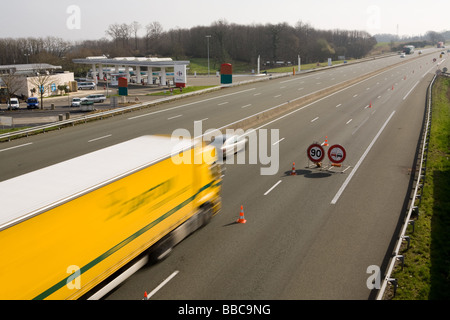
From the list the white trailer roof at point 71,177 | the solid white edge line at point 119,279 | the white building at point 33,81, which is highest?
the white building at point 33,81

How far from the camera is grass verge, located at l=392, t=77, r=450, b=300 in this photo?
451 inches

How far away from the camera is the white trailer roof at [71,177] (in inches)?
327

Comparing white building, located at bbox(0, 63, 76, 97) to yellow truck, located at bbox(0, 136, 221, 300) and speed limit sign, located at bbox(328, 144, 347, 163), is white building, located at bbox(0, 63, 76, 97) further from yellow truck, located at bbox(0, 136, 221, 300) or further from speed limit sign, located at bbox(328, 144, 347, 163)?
yellow truck, located at bbox(0, 136, 221, 300)

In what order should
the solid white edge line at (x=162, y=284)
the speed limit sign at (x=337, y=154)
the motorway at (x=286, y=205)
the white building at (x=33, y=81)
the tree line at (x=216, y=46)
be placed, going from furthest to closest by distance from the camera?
the tree line at (x=216, y=46) < the white building at (x=33, y=81) < the speed limit sign at (x=337, y=154) < the motorway at (x=286, y=205) < the solid white edge line at (x=162, y=284)

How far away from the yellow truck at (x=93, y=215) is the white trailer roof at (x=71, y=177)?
20 mm

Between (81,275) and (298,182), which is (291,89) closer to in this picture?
(298,182)

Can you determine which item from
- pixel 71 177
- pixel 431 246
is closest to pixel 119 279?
pixel 71 177

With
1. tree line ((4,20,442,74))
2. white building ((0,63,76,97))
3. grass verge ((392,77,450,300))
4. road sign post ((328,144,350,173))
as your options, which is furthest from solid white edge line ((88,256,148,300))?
tree line ((4,20,442,74))

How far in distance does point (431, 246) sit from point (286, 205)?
567 cm

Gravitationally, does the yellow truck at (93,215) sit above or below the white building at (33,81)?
below

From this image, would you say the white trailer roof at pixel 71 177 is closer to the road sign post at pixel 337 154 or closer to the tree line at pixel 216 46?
the road sign post at pixel 337 154

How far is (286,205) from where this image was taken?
17.7 metres

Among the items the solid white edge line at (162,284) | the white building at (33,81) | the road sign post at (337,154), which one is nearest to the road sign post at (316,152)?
the road sign post at (337,154)

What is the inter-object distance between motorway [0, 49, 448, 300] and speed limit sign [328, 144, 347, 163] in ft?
3.23
